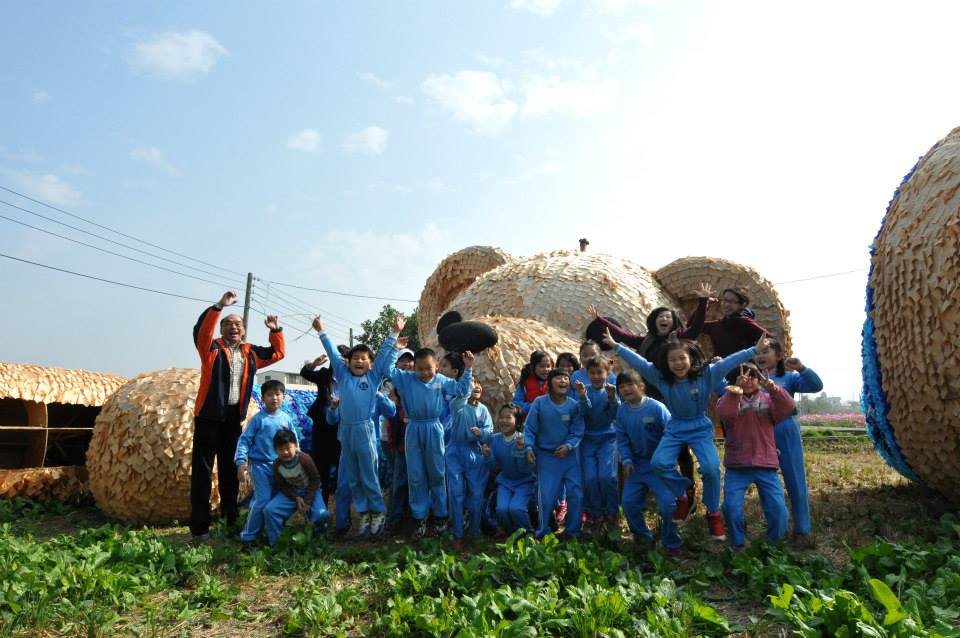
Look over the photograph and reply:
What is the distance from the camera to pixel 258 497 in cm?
519

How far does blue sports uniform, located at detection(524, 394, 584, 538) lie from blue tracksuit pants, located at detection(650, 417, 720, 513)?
623 millimetres

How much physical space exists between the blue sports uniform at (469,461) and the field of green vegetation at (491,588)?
38 centimetres

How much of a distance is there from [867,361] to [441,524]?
351cm

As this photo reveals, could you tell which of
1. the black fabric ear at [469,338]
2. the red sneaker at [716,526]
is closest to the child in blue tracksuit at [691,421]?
the red sneaker at [716,526]

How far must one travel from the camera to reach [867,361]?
5148 mm

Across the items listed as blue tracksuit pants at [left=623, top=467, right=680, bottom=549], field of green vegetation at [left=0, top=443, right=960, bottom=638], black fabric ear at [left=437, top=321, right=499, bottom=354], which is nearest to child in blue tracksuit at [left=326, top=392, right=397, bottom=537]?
field of green vegetation at [left=0, top=443, right=960, bottom=638]

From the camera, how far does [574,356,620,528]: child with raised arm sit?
198 inches

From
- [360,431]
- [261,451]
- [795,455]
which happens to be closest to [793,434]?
[795,455]

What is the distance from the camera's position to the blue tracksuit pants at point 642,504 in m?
4.52

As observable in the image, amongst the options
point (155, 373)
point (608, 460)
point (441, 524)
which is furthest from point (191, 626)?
point (155, 373)

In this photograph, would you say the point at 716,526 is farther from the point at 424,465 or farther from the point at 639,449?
the point at 424,465

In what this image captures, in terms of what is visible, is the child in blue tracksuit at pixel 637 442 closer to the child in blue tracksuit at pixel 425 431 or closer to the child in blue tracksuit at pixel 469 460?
the child in blue tracksuit at pixel 469 460

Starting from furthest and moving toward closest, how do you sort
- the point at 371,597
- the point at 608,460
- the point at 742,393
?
1. the point at 608,460
2. the point at 742,393
3. the point at 371,597

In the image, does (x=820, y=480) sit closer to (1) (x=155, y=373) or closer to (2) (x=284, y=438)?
(2) (x=284, y=438)
